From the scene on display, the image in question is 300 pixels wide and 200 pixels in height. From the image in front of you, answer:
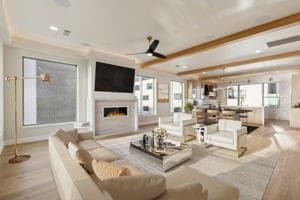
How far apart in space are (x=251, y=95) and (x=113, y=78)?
9.21 meters

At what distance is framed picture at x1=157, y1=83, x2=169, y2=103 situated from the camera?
27.1 ft

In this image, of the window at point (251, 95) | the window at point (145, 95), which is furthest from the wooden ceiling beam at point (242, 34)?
the window at point (251, 95)

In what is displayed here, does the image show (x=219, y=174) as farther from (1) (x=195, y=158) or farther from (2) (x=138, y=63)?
(2) (x=138, y=63)

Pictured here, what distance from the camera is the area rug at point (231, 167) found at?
235 centimetres

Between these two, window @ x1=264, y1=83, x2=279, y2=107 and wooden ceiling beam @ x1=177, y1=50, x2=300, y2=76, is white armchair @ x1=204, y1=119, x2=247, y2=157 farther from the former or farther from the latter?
window @ x1=264, y1=83, x2=279, y2=107

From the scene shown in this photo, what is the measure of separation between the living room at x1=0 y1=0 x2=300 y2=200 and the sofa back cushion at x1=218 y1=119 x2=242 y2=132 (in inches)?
1.0

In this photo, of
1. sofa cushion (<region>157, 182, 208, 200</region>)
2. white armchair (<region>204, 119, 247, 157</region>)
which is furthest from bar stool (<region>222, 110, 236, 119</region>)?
sofa cushion (<region>157, 182, 208, 200</region>)

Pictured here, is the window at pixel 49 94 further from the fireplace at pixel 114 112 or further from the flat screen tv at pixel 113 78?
the fireplace at pixel 114 112

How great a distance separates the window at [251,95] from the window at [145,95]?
21.1 feet

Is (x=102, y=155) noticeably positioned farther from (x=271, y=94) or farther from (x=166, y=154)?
(x=271, y=94)

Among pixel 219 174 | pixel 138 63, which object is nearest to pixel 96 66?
pixel 138 63

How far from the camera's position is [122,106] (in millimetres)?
6215

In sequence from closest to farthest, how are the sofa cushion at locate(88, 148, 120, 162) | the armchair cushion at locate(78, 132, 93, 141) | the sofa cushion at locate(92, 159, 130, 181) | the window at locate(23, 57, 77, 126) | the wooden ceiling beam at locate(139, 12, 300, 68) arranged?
the sofa cushion at locate(92, 159, 130, 181)
the sofa cushion at locate(88, 148, 120, 162)
the wooden ceiling beam at locate(139, 12, 300, 68)
the armchair cushion at locate(78, 132, 93, 141)
the window at locate(23, 57, 77, 126)

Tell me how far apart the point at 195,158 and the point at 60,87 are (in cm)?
484
